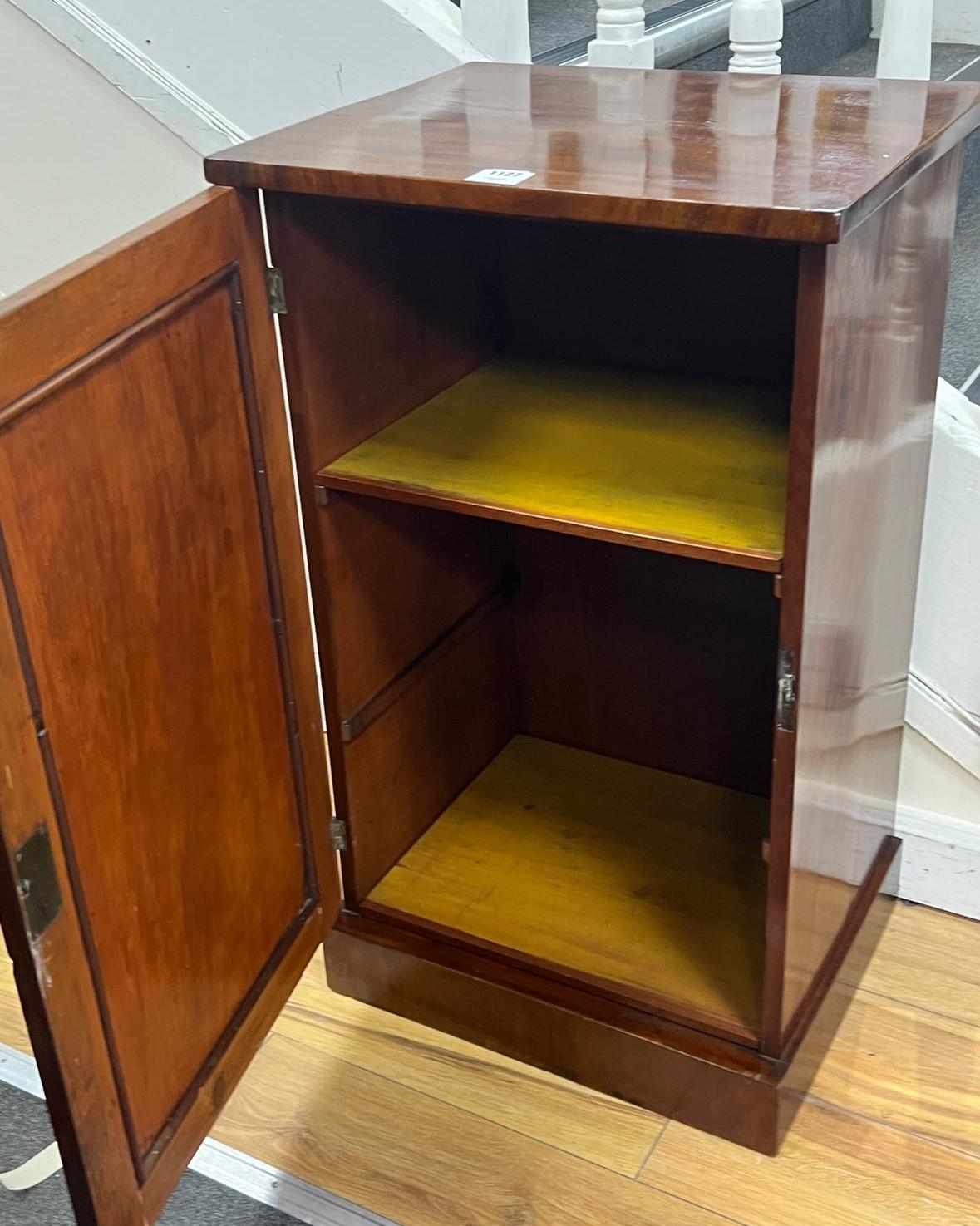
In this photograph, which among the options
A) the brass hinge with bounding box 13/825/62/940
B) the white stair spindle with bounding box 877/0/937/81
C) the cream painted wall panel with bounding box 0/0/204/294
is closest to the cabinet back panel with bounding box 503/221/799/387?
the white stair spindle with bounding box 877/0/937/81

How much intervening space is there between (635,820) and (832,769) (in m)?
0.40

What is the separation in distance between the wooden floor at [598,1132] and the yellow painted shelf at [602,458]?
0.62 metres

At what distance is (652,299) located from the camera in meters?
1.36

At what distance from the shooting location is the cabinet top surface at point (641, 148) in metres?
0.90

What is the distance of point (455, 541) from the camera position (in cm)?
148

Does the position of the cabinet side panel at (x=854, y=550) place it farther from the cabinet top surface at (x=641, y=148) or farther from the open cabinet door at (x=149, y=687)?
the open cabinet door at (x=149, y=687)

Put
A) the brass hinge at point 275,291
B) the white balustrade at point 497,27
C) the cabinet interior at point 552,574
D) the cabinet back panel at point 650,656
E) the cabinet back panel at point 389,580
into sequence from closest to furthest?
the brass hinge at point 275,291 → the cabinet interior at point 552,574 → the cabinet back panel at point 389,580 → the white balustrade at point 497,27 → the cabinet back panel at point 650,656

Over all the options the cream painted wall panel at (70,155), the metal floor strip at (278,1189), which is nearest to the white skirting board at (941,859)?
the metal floor strip at (278,1189)

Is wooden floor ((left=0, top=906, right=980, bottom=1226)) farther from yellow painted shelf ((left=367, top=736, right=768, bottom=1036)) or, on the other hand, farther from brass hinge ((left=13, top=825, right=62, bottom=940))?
brass hinge ((left=13, top=825, right=62, bottom=940))

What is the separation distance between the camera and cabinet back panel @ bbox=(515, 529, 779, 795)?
4.92 feet

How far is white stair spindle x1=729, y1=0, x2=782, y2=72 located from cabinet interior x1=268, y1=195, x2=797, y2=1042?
196 mm

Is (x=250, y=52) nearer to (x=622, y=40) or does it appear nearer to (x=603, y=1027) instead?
(x=622, y=40)

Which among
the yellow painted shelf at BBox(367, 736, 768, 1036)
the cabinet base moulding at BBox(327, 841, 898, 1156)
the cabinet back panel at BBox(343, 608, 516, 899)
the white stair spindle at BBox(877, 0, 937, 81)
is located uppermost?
the white stair spindle at BBox(877, 0, 937, 81)

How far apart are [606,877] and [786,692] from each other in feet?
1.66
